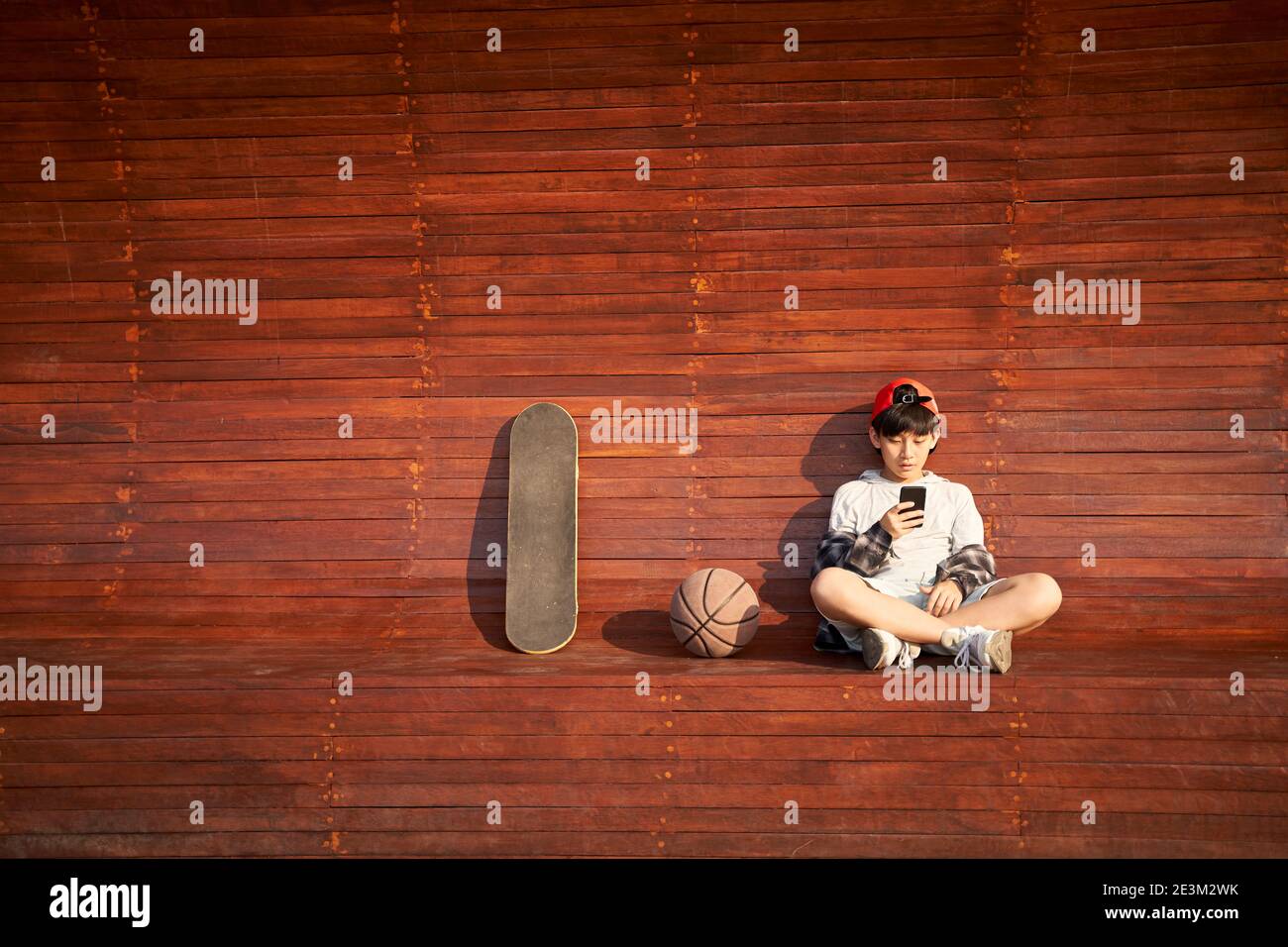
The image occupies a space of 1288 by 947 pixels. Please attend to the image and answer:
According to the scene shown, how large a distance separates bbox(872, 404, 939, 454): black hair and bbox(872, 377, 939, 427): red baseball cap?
44 mm

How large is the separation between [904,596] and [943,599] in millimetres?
342

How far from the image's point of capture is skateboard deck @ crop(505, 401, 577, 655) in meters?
5.22

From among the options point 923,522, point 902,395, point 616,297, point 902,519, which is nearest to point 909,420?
point 902,395

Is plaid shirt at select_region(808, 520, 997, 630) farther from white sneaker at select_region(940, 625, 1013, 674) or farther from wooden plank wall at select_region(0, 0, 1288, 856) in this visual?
wooden plank wall at select_region(0, 0, 1288, 856)

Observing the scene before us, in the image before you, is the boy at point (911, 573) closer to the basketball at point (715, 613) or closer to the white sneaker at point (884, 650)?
the white sneaker at point (884, 650)

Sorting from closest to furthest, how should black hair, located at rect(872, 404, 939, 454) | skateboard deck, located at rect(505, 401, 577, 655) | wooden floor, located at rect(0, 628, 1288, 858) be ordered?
1. wooden floor, located at rect(0, 628, 1288, 858)
2. black hair, located at rect(872, 404, 939, 454)
3. skateboard deck, located at rect(505, 401, 577, 655)

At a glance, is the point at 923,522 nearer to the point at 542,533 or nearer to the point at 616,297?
Result: the point at 542,533

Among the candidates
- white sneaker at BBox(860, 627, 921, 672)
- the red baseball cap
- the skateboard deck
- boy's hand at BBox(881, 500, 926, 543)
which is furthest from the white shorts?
the skateboard deck

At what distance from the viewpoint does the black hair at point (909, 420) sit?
16.7 ft

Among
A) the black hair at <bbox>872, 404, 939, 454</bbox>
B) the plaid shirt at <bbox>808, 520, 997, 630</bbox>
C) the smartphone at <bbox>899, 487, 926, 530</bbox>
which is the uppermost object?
the black hair at <bbox>872, 404, 939, 454</bbox>

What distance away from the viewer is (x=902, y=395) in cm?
517

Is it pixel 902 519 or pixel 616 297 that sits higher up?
pixel 616 297

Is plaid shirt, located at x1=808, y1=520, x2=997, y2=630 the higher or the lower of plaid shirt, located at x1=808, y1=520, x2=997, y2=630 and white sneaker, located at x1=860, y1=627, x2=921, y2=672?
the higher
